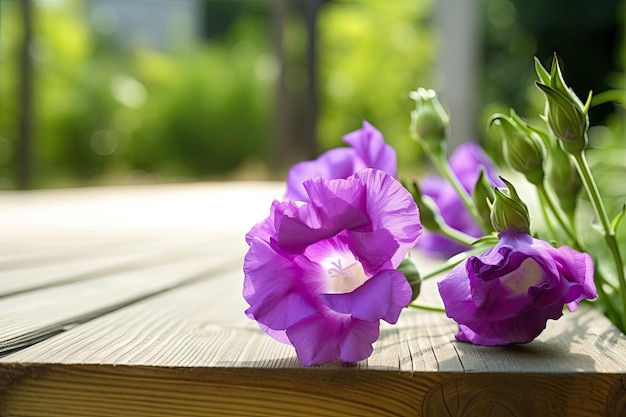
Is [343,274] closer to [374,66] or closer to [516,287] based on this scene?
[516,287]

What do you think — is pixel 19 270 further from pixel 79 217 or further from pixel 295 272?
pixel 79 217

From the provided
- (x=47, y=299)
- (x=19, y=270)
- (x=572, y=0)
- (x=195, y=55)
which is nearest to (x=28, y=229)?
(x=19, y=270)

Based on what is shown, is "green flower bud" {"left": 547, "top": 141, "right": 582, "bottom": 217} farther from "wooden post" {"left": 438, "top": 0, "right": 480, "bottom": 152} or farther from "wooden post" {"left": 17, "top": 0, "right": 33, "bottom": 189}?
"wooden post" {"left": 17, "top": 0, "right": 33, "bottom": 189}

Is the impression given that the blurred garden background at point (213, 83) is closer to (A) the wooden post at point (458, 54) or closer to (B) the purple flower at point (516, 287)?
(A) the wooden post at point (458, 54)

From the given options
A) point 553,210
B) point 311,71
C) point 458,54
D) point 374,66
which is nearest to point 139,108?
point 374,66

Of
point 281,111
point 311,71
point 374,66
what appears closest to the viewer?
point 311,71

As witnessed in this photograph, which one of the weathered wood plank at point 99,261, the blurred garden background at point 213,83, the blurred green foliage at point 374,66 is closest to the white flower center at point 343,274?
the weathered wood plank at point 99,261
